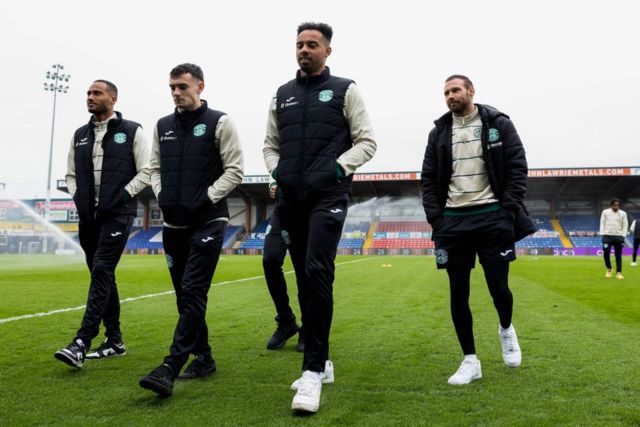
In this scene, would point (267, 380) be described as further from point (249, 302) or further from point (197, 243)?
point (249, 302)

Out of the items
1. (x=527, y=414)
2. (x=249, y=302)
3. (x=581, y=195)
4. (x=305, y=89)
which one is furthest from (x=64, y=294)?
(x=581, y=195)

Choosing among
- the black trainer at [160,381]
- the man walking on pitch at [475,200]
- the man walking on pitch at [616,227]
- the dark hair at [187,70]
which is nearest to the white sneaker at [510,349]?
the man walking on pitch at [475,200]

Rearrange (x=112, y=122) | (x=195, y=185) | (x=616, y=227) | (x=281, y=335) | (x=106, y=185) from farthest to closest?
1. (x=616, y=227)
2. (x=281, y=335)
3. (x=112, y=122)
4. (x=106, y=185)
5. (x=195, y=185)

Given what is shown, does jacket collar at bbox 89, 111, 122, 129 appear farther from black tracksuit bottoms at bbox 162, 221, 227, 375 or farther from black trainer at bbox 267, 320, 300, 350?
black trainer at bbox 267, 320, 300, 350

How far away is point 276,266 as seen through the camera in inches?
179

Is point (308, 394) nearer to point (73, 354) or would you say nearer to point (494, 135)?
point (73, 354)

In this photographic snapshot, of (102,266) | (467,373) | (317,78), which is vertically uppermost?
(317,78)

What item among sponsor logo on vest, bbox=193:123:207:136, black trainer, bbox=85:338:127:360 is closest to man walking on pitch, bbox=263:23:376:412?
sponsor logo on vest, bbox=193:123:207:136

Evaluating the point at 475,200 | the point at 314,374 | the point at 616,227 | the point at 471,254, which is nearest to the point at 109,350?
the point at 314,374

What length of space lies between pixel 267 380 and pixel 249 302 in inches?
177

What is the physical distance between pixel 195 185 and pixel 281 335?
1.73 meters

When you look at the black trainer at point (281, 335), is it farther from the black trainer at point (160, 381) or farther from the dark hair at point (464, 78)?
the dark hair at point (464, 78)

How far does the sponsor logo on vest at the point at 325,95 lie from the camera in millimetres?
3174

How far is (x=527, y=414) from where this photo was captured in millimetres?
2549
